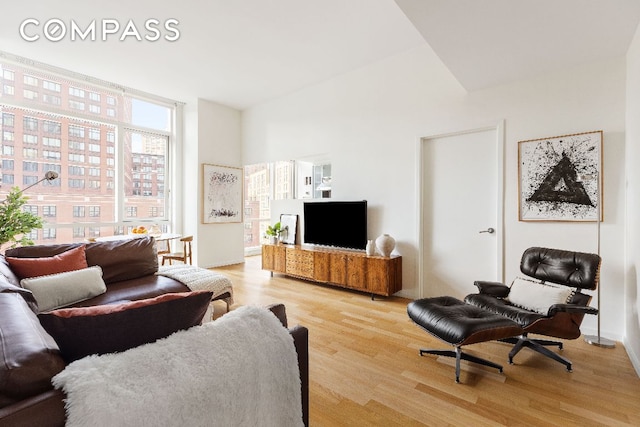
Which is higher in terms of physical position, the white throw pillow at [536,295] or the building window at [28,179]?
the building window at [28,179]

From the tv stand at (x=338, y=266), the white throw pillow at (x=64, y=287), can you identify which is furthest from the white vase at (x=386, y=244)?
the white throw pillow at (x=64, y=287)

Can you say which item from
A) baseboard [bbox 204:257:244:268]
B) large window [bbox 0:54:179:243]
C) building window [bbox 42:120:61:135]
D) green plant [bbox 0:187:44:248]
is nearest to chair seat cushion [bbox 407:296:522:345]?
green plant [bbox 0:187:44:248]

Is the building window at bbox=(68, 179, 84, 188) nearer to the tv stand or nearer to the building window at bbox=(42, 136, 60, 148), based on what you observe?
the building window at bbox=(42, 136, 60, 148)

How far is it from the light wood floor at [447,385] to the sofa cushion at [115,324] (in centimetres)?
110

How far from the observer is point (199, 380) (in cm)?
93

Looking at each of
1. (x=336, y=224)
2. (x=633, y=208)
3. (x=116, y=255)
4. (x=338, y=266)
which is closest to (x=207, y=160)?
(x=336, y=224)

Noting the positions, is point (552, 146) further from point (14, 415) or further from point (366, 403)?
point (14, 415)

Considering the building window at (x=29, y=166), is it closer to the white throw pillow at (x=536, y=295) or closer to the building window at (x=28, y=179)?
the building window at (x=28, y=179)

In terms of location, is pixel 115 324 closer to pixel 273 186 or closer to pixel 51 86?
Result: pixel 51 86

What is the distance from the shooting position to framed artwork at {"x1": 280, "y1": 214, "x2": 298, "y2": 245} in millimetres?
5137

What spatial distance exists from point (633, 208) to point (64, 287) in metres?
4.47

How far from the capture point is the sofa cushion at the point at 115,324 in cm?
91

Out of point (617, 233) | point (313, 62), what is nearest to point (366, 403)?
point (617, 233)

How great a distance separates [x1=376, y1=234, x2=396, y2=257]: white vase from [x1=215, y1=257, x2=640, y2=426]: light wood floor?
39.2 inches
